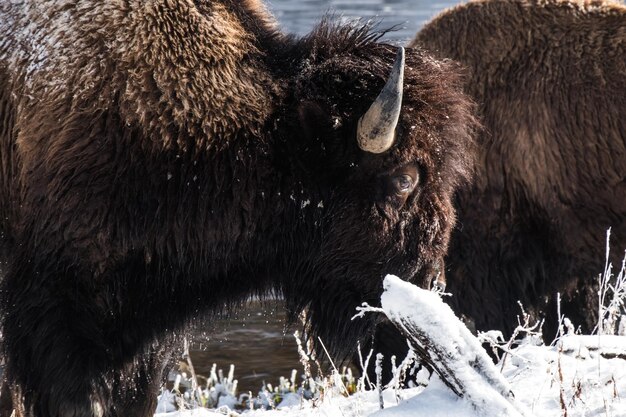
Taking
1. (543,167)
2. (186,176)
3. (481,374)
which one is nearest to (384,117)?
(186,176)

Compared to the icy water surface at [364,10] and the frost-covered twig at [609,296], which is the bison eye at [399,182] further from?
the icy water surface at [364,10]

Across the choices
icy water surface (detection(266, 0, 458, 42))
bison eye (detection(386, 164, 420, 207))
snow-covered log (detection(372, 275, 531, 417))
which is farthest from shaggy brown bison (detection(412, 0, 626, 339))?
icy water surface (detection(266, 0, 458, 42))

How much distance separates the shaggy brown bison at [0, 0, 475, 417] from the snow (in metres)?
0.70

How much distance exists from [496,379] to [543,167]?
3.55m

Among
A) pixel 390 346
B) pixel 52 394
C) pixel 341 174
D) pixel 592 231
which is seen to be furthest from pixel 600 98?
pixel 52 394

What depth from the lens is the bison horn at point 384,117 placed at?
158 inches

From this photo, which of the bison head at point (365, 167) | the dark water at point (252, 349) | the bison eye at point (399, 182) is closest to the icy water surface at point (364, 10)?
the dark water at point (252, 349)

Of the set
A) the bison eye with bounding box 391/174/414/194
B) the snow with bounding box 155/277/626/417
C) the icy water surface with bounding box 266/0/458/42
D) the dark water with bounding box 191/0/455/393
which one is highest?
the bison eye with bounding box 391/174/414/194

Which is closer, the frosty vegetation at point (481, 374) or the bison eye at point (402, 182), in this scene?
the frosty vegetation at point (481, 374)

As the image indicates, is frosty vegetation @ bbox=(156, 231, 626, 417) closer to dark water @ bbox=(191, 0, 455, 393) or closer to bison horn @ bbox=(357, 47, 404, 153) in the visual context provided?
bison horn @ bbox=(357, 47, 404, 153)

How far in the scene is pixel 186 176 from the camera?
421cm

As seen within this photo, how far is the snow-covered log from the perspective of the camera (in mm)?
2766

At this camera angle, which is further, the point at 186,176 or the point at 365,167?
the point at 365,167

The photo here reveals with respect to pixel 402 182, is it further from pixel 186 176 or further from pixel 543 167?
pixel 543 167
